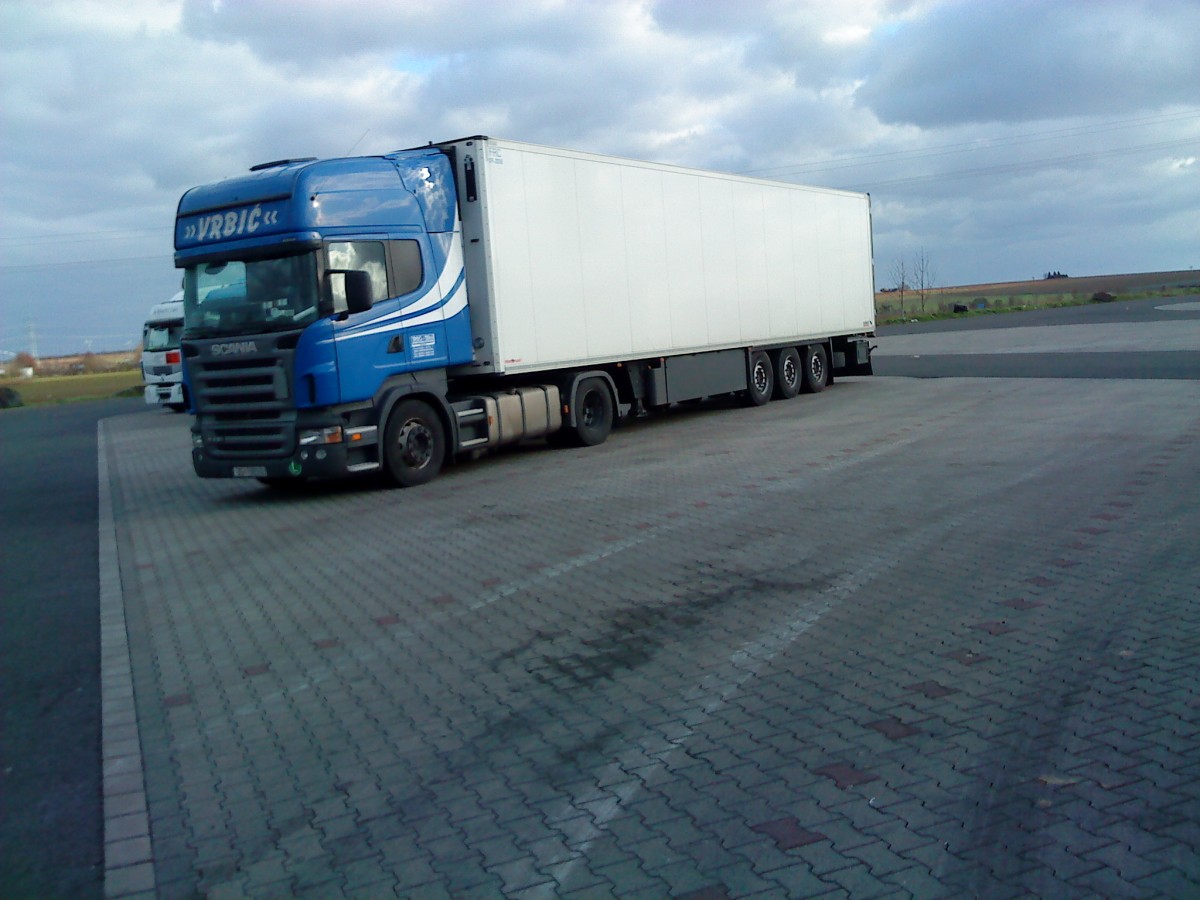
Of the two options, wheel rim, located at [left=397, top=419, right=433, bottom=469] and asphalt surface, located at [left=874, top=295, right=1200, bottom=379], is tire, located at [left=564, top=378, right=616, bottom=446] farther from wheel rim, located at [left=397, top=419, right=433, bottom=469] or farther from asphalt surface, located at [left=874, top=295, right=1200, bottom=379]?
asphalt surface, located at [left=874, top=295, right=1200, bottom=379]

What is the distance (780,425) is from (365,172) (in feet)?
26.5

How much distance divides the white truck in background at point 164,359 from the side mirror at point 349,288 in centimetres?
2127

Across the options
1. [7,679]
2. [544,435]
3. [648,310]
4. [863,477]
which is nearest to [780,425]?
[648,310]

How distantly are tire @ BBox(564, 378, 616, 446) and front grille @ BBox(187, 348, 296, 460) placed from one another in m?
4.80

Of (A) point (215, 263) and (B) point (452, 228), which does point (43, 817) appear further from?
(B) point (452, 228)

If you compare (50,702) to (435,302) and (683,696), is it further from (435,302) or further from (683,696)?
(435,302)

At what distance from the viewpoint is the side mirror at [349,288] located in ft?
41.2

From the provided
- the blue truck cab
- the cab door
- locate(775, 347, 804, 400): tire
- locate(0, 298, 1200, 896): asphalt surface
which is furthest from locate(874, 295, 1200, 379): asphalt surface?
the blue truck cab

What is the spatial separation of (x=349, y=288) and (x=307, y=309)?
51 cm

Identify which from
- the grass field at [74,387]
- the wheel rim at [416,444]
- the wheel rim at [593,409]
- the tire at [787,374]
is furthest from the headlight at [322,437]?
the grass field at [74,387]

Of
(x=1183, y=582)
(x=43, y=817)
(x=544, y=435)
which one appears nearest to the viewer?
(x=43, y=817)

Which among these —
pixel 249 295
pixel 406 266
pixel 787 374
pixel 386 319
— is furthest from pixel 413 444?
pixel 787 374

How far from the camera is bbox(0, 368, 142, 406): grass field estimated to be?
5178 centimetres

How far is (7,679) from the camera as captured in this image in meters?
6.79
